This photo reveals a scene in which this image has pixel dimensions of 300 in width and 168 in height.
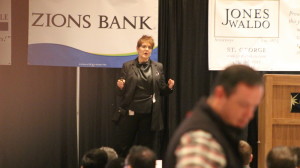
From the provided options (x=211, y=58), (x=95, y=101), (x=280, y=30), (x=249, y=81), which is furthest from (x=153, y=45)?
(x=249, y=81)

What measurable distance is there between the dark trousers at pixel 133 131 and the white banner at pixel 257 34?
1.03 metres

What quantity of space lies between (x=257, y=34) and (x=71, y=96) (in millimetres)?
2218

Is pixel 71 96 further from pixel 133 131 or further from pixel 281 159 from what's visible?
pixel 281 159

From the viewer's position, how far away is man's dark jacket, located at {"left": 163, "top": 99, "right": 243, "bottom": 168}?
143 cm

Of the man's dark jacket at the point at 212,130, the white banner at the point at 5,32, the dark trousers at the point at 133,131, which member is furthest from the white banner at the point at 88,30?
the man's dark jacket at the point at 212,130

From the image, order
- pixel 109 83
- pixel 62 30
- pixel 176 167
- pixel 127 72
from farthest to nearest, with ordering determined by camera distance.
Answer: pixel 109 83, pixel 62 30, pixel 127 72, pixel 176 167

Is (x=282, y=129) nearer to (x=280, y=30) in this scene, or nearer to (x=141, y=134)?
(x=280, y=30)

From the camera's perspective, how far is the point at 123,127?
452 cm

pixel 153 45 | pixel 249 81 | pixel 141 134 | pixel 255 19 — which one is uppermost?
pixel 255 19

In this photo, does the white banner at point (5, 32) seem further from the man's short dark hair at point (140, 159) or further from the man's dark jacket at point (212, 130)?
the man's dark jacket at point (212, 130)

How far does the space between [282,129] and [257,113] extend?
43 centimetres

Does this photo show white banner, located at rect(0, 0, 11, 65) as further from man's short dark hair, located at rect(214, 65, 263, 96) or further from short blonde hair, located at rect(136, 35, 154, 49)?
man's short dark hair, located at rect(214, 65, 263, 96)

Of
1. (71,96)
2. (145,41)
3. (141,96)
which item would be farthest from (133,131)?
(71,96)

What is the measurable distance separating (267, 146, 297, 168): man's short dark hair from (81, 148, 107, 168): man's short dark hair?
1079 millimetres
